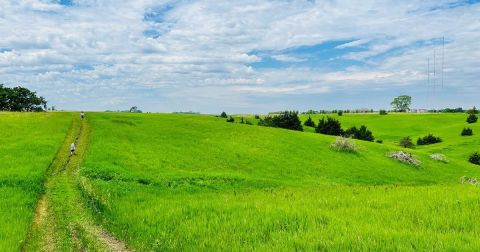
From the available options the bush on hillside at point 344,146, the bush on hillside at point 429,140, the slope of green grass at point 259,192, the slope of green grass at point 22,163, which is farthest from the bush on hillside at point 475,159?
the slope of green grass at point 22,163

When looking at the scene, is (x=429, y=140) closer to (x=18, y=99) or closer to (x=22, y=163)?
(x=22, y=163)

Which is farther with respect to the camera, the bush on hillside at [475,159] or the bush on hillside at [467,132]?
the bush on hillside at [467,132]

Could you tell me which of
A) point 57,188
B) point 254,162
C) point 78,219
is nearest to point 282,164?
point 254,162

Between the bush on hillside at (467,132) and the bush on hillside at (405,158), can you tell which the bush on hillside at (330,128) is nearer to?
the bush on hillside at (405,158)

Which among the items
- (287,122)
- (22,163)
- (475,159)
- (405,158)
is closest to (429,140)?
(475,159)

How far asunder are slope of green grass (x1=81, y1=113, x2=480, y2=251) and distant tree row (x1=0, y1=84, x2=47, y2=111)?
75732 millimetres

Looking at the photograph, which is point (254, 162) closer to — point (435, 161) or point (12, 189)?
point (12, 189)

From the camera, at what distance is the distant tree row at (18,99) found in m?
122

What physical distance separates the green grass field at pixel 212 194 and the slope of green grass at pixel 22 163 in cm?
10

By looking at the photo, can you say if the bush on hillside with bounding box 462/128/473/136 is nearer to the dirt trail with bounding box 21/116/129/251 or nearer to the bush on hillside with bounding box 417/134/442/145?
the bush on hillside with bounding box 417/134/442/145

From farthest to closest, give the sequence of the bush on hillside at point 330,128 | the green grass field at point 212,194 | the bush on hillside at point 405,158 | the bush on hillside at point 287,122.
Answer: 1. the bush on hillside at point 287,122
2. the bush on hillside at point 330,128
3. the bush on hillside at point 405,158
4. the green grass field at point 212,194

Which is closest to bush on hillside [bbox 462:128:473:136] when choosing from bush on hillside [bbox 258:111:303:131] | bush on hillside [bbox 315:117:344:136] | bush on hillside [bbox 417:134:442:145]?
bush on hillside [bbox 417:134:442:145]

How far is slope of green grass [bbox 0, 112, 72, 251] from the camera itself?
15859mm

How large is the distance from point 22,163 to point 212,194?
18.4 m
